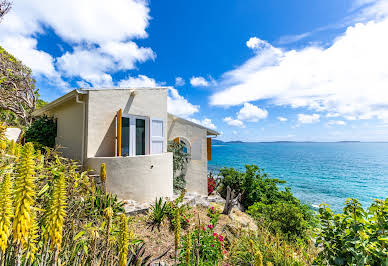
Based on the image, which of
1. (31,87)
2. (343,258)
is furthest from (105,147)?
(31,87)

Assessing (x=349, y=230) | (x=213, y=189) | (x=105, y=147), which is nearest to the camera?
(x=349, y=230)

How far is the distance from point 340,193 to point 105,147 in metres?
33.4

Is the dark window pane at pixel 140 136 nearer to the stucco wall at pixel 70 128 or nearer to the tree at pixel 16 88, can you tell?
the stucco wall at pixel 70 128

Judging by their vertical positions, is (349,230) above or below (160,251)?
above

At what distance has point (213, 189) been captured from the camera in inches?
578

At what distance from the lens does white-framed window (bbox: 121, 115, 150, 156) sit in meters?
8.50

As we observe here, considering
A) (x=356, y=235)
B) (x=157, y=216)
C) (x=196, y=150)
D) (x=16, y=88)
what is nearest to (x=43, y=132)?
(x=157, y=216)

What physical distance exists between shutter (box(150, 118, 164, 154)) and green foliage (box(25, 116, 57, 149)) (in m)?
5.60

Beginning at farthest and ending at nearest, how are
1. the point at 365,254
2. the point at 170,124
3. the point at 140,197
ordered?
1. the point at 170,124
2. the point at 140,197
3. the point at 365,254

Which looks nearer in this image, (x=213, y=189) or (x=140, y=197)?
(x=140, y=197)

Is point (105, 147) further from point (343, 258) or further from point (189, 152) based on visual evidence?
point (343, 258)

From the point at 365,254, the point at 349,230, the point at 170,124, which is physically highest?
the point at 170,124

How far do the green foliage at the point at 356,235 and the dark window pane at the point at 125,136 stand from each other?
7.72 metres

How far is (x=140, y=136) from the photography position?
922 cm
